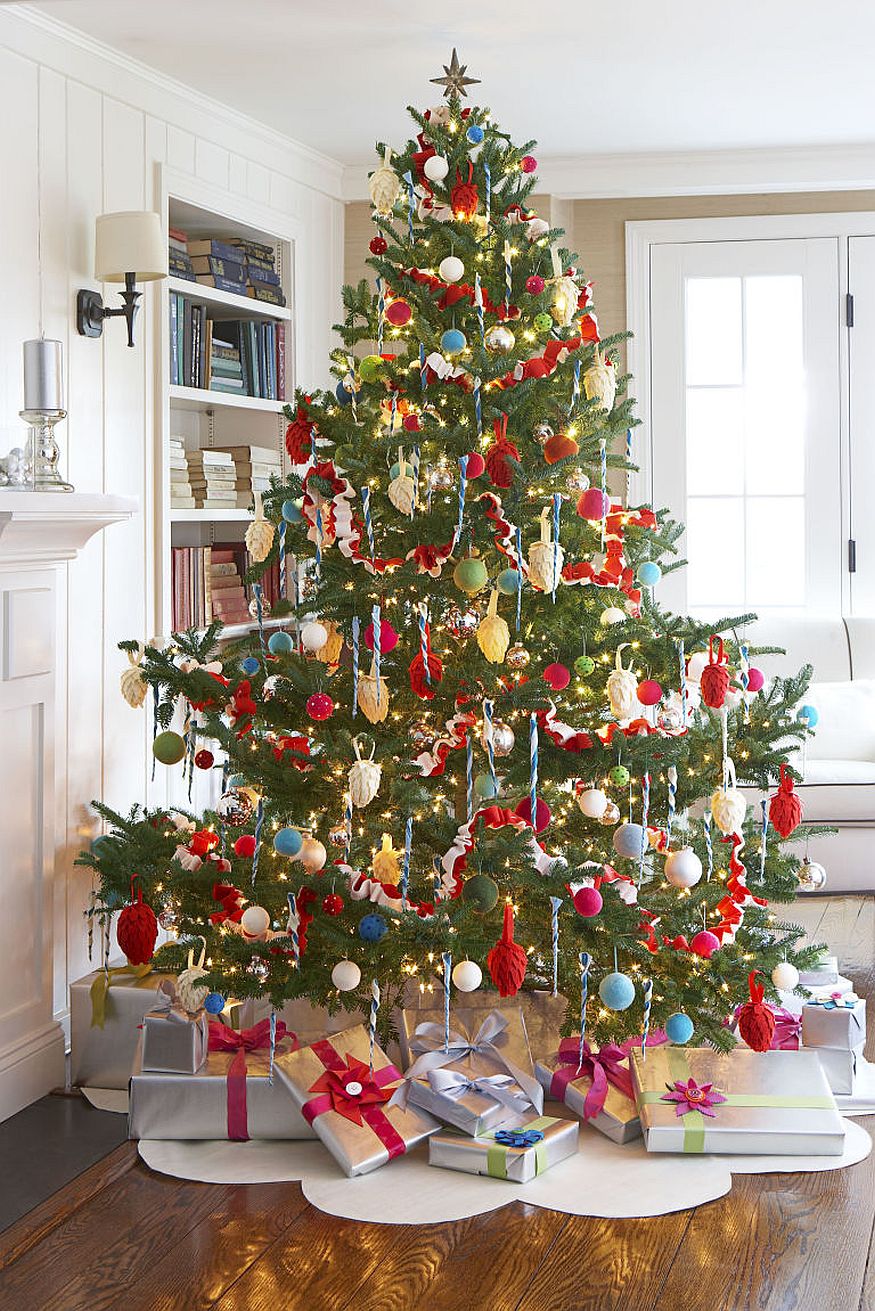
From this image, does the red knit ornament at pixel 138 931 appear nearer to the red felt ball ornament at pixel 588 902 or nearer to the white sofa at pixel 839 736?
the red felt ball ornament at pixel 588 902

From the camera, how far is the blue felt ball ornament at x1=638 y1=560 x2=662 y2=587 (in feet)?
9.47

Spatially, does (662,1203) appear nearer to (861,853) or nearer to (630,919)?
(630,919)

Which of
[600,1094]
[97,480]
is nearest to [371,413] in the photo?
[97,480]

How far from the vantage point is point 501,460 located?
2781mm

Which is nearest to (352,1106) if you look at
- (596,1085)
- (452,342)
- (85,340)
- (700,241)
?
(596,1085)

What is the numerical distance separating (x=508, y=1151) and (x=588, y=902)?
48 centimetres

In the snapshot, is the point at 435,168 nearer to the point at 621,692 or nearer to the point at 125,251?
the point at 125,251

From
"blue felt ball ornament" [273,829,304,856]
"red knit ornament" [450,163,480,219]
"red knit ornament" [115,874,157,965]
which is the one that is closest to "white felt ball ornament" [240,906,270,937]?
"blue felt ball ornament" [273,829,304,856]

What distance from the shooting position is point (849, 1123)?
2.89m

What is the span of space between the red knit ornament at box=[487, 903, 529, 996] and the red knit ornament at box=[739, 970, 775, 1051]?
1.61 ft

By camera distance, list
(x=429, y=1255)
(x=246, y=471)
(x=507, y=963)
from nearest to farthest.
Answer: (x=429, y=1255)
(x=507, y=963)
(x=246, y=471)

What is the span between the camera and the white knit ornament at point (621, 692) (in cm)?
268

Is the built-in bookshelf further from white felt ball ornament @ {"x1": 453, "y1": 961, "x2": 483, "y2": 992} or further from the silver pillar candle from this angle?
white felt ball ornament @ {"x1": 453, "y1": 961, "x2": 483, "y2": 992}

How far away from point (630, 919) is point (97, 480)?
6.00ft
